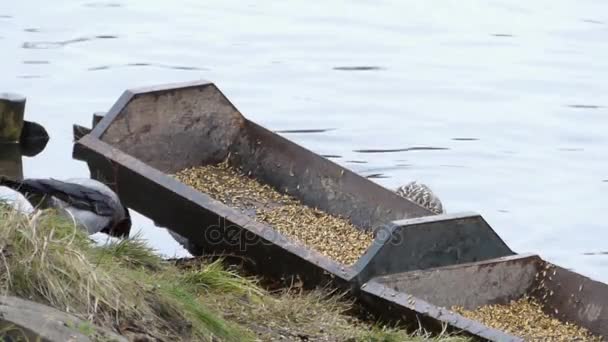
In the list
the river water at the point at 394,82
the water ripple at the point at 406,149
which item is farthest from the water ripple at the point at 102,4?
the water ripple at the point at 406,149

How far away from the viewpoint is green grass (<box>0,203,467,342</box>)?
518 cm

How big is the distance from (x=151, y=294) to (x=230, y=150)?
12.8 ft

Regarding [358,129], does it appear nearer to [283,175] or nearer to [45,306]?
[283,175]

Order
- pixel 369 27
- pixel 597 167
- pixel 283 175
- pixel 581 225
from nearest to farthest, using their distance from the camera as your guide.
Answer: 1. pixel 283 175
2. pixel 581 225
3. pixel 597 167
4. pixel 369 27

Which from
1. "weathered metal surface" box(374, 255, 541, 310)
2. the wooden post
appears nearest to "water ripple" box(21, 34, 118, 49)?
the wooden post

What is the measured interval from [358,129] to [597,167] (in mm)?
2355

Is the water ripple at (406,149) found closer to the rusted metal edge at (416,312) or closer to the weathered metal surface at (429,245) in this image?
the weathered metal surface at (429,245)

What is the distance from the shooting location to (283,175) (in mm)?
9117

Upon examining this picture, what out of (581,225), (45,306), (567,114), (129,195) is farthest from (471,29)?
(45,306)

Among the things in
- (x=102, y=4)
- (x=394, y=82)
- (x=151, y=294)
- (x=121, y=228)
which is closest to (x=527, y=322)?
(x=151, y=294)

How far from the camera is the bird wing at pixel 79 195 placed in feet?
26.5

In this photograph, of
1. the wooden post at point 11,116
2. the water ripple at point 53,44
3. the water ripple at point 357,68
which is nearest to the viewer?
the wooden post at point 11,116

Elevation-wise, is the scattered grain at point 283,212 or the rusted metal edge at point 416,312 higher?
the rusted metal edge at point 416,312

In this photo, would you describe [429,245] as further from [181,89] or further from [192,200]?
[181,89]
